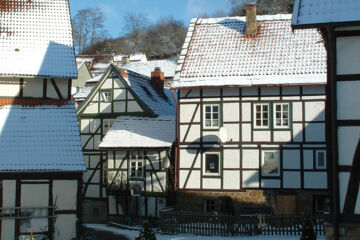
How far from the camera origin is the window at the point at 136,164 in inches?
986

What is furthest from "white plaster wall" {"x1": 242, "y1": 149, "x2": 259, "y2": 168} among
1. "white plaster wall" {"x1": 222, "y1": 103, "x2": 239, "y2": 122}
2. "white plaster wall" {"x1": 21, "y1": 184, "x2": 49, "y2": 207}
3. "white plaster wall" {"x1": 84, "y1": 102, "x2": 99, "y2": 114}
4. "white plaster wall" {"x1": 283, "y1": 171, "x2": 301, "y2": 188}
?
"white plaster wall" {"x1": 84, "y1": 102, "x2": 99, "y2": 114}

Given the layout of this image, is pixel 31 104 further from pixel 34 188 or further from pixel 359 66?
pixel 359 66

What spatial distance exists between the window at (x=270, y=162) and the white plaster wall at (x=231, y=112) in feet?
6.56

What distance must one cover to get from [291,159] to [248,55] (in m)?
5.34

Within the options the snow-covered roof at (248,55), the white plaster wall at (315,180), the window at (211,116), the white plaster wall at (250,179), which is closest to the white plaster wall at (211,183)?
A: the white plaster wall at (250,179)

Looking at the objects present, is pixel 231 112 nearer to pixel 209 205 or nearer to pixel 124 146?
pixel 209 205

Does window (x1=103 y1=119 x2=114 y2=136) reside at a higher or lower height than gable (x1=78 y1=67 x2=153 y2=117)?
lower

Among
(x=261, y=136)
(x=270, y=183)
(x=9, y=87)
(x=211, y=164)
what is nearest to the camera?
(x=9, y=87)

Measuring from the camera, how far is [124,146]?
2486cm

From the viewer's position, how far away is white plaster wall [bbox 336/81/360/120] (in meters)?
12.0

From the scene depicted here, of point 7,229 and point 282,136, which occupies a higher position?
point 282,136

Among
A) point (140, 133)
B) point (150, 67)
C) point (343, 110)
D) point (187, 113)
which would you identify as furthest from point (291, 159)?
point (150, 67)

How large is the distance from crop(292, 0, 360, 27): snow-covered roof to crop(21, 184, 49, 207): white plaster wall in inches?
457

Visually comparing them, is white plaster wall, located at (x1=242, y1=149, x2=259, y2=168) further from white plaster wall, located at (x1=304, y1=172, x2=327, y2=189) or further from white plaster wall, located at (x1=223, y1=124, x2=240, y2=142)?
white plaster wall, located at (x1=304, y1=172, x2=327, y2=189)
